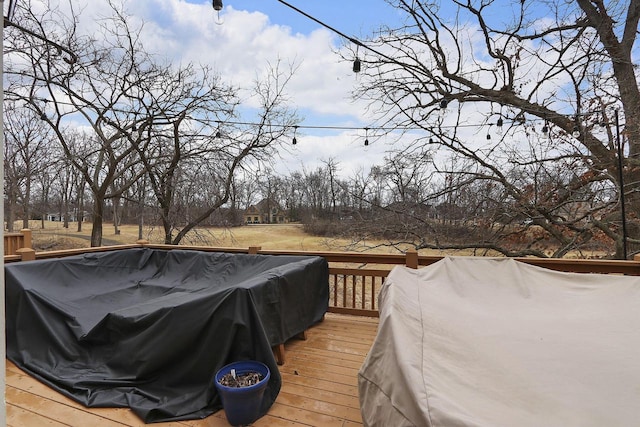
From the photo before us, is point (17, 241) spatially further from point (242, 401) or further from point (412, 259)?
point (412, 259)

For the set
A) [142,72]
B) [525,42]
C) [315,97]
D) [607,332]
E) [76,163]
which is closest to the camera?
[607,332]

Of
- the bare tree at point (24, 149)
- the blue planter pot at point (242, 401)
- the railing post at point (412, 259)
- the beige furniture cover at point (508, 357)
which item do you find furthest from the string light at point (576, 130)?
the bare tree at point (24, 149)

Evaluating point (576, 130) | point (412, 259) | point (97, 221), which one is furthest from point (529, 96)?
point (97, 221)

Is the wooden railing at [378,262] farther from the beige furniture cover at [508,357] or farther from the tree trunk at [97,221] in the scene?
the tree trunk at [97,221]

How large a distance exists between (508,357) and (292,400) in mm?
1501

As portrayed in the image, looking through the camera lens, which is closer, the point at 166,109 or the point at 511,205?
the point at 511,205

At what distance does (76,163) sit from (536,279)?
373 inches

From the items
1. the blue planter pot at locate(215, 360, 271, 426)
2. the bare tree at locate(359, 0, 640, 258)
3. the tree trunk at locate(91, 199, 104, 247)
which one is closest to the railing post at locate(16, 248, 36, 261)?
the blue planter pot at locate(215, 360, 271, 426)

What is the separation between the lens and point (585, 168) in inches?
223

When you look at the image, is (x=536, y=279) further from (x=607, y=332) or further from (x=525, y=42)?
(x=525, y=42)

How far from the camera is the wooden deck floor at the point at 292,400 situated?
1.96 metres

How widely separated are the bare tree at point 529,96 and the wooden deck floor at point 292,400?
4317 mm

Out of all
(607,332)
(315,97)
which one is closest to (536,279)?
(607,332)

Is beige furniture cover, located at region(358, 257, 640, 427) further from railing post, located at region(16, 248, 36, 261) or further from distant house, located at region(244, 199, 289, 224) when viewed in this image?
distant house, located at region(244, 199, 289, 224)
